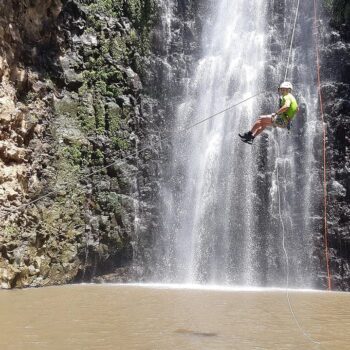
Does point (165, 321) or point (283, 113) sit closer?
point (165, 321)

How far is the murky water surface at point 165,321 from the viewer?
5660 mm

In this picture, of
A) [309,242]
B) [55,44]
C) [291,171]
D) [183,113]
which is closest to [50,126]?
[55,44]

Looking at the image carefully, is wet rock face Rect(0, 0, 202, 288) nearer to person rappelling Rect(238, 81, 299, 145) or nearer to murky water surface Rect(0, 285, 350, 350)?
murky water surface Rect(0, 285, 350, 350)

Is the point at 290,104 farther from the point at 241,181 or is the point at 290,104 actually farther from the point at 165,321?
the point at 241,181

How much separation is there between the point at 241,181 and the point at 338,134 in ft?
11.2

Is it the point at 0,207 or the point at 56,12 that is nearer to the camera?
the point at 0,207

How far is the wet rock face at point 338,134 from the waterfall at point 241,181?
1.63 feet

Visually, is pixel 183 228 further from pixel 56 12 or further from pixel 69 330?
pixel 69 330

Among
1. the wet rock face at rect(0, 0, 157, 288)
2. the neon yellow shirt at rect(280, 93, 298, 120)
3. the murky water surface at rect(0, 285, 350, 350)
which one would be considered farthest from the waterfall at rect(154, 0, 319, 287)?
the neon yellow shirt at rect(280, 93, 298, 120)

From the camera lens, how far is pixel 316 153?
1472 centimetres

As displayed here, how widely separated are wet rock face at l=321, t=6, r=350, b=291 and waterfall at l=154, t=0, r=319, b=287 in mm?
496

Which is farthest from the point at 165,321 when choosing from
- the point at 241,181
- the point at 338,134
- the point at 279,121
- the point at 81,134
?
the point at 338,134

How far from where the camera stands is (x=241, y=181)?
48.0 feet

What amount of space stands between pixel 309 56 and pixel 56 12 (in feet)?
27.6
